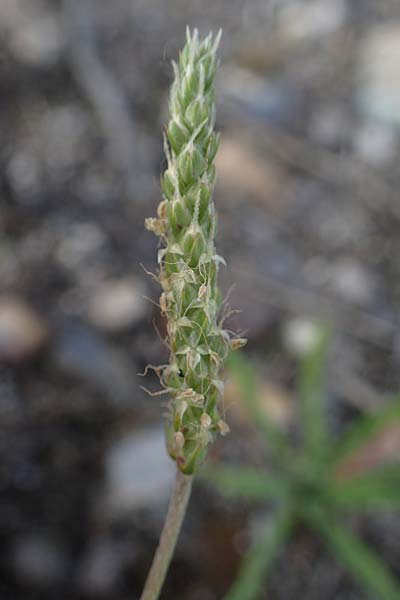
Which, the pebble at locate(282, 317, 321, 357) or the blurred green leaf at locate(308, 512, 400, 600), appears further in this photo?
the pebble at locate(282, 317, 321, 357)

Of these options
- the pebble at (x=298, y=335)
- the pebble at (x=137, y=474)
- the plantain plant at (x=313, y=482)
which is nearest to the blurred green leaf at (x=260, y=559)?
the plantain plant at (x=313, y=482)

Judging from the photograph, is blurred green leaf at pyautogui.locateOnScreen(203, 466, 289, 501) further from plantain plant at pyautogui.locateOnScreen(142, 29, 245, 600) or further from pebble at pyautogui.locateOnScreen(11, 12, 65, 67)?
pebble at pyautogui.locateOnScreen(11, 12, 65, 67)

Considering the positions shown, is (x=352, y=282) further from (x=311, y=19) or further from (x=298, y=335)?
(x=311, y=19)

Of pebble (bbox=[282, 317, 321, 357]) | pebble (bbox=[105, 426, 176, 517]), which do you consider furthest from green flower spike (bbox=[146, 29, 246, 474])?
pebble (bbox=[282, 317, 321, 357])

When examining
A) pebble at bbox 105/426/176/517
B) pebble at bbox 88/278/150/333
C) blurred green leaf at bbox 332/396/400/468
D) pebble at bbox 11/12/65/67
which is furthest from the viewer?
pebble at bbox 11/12/65/67

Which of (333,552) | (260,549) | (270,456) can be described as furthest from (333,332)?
(260,549)

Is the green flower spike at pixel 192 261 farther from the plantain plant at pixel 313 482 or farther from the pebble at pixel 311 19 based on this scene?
the pebble at pixel 311 19
